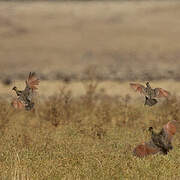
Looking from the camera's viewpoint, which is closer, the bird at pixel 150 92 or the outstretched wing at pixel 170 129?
the outstretched wing at pixel 170 129

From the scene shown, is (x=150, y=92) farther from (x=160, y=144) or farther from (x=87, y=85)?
(x=87, y=85)

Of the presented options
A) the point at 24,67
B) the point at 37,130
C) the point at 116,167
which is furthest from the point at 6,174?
the point at 24,67

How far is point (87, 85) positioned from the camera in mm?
14141

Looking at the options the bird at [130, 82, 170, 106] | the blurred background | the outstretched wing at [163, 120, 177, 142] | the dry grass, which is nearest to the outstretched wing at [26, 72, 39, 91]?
the dry grass

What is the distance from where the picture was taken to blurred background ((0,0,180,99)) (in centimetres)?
2433

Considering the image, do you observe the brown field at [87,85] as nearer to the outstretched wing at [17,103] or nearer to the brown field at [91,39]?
the brown field at [91,39]

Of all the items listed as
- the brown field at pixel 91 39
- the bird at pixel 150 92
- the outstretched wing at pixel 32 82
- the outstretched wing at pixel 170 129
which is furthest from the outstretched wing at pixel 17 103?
the brown field at pixel 91 39

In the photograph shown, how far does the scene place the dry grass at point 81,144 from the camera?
22.3ft

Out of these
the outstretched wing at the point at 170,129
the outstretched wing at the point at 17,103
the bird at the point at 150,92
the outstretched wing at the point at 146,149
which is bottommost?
the outstretched wing at the point at 146,149

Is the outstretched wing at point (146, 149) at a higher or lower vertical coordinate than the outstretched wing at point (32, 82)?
lower

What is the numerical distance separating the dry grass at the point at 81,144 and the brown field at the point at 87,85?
1cm

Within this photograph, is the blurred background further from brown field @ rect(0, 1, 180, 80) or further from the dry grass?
the dry grass

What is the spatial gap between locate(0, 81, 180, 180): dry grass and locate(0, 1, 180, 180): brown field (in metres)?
0.01

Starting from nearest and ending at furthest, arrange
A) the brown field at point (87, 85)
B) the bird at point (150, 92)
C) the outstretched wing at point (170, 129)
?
the outstretched wing at point (170, 129) < the brown field at point (87, 85) < the bird at point (150, 92)
